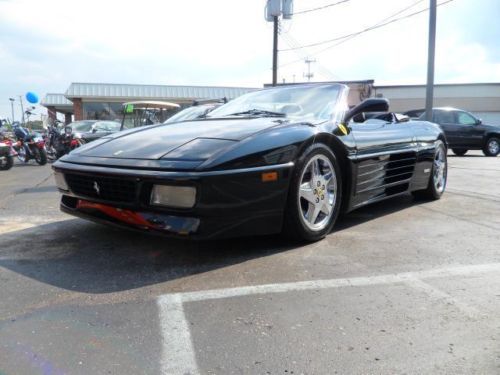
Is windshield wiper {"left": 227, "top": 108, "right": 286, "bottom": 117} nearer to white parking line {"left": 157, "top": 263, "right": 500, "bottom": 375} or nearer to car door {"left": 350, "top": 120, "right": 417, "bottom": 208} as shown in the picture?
car door {"left": 350, "top": 120, "right": 417, "bottom": 208}

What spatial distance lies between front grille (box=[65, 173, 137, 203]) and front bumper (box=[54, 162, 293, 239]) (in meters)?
0.03

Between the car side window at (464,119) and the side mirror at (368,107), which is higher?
the side mirror at (368,107)

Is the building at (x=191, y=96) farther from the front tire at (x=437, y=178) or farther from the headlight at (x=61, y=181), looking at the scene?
the headlight at (x=61, y=181)

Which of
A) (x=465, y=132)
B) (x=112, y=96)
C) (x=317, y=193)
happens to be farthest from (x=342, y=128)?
(x=112, y=96)

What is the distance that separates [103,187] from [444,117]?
1374 cm

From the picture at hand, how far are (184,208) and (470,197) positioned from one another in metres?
4.18

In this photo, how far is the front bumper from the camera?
8.93 ft

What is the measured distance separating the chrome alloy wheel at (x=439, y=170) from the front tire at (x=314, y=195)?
2.23 meters

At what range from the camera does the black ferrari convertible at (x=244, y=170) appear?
9.03 ft

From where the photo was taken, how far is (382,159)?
4.13m

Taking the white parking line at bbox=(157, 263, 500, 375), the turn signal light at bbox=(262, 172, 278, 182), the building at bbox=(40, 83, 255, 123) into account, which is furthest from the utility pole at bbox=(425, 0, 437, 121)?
the building at bbox=(40, 83, 255, 123)

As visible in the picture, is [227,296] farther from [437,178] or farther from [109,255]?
[437,178]

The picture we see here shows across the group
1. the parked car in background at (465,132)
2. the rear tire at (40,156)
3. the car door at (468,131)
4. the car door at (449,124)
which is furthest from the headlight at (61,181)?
the car door at (468,131)

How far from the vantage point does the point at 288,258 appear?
3076mm
